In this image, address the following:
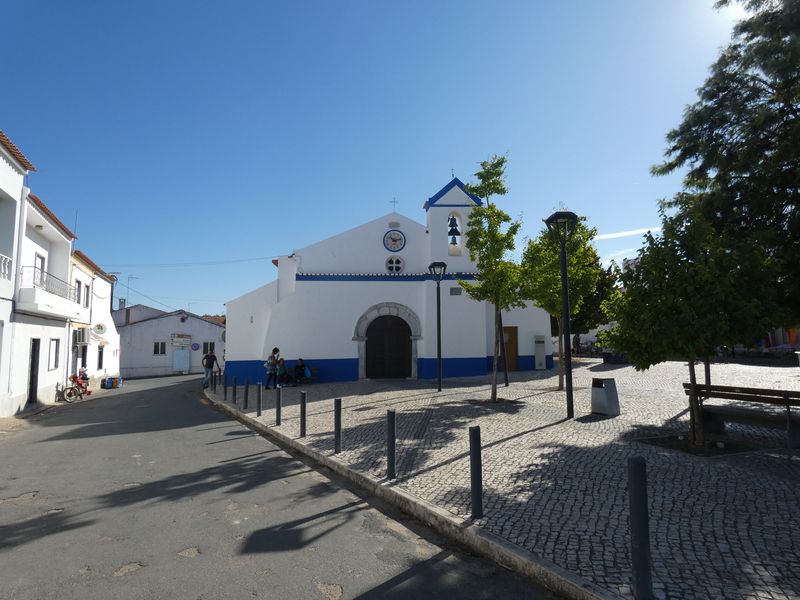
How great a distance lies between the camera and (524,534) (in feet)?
12.6

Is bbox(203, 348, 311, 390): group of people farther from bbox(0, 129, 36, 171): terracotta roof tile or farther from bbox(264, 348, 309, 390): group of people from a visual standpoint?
bbox(0, 129, 36, 171): terracotta roof tile

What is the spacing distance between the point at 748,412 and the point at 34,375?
18252mm

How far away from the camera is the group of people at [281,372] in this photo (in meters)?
16.9

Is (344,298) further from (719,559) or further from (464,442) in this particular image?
(719,559)

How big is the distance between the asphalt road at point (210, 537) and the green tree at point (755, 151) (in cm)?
558

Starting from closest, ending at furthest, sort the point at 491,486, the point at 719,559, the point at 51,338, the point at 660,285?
the point at 719,559, the point at 491,486, the point at 660,285, the point at 51,338

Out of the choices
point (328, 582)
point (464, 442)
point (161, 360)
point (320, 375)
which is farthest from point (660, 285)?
point (161, 360)

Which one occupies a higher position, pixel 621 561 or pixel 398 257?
pixel 398 257

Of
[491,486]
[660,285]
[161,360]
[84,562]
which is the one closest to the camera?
[84,562]

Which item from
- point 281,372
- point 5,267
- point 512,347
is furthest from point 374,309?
point 5,267

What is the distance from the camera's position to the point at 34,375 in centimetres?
1494

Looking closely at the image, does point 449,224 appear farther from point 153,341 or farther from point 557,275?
point 153,341

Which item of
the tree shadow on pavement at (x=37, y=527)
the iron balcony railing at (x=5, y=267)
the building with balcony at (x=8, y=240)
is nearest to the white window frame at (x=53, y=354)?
the building with balcony at (x=8, y=240)

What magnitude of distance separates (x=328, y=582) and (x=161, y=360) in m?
38.7
